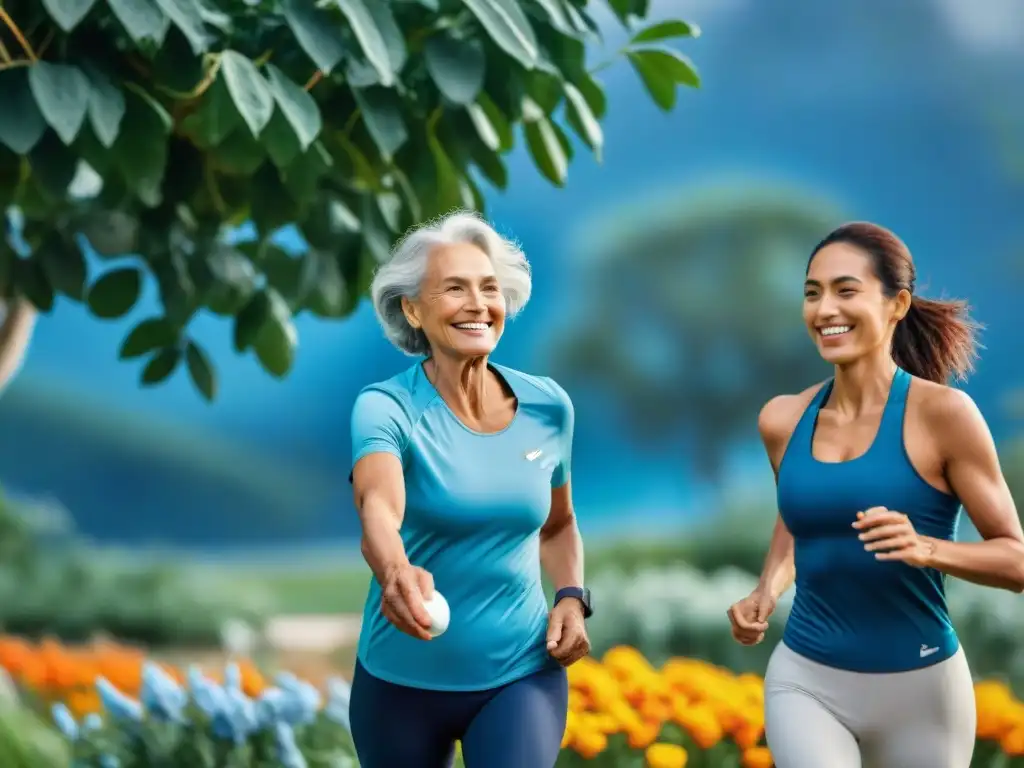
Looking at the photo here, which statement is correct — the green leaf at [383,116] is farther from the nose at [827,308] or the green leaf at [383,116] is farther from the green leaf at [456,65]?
the nose at [827,308]

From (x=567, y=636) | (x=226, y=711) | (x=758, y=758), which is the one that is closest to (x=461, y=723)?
(x=567, y=636)

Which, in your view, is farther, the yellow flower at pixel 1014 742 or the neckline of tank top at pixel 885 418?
the yellow flower at pixel 1014 742

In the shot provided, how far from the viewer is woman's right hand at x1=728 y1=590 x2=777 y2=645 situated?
8.25 feet

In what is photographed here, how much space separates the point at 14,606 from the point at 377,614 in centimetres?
641

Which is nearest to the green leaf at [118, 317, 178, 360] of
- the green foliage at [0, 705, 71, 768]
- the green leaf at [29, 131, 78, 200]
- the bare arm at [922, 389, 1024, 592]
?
the green leaf at [29, 131, 78, 200]

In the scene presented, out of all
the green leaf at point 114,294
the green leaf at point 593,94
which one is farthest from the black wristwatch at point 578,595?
the green leaf at point 114,294

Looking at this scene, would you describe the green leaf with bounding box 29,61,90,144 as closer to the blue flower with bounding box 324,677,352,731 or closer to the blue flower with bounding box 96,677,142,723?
the blue flower with bounding box 96,677,142,723

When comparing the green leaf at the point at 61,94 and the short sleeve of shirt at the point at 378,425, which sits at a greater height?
the green leaf at the point at 61,94

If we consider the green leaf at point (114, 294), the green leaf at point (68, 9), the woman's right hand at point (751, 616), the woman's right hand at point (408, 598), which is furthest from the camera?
the green leaf at point (114, 294)

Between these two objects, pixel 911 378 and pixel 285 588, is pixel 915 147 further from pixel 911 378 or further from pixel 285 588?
pixel 911 378

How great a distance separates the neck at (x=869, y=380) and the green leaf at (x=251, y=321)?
6.34 ft

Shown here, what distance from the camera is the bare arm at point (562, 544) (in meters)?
2.53

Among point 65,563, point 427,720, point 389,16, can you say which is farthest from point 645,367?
point 427,720

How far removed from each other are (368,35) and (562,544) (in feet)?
3.61
